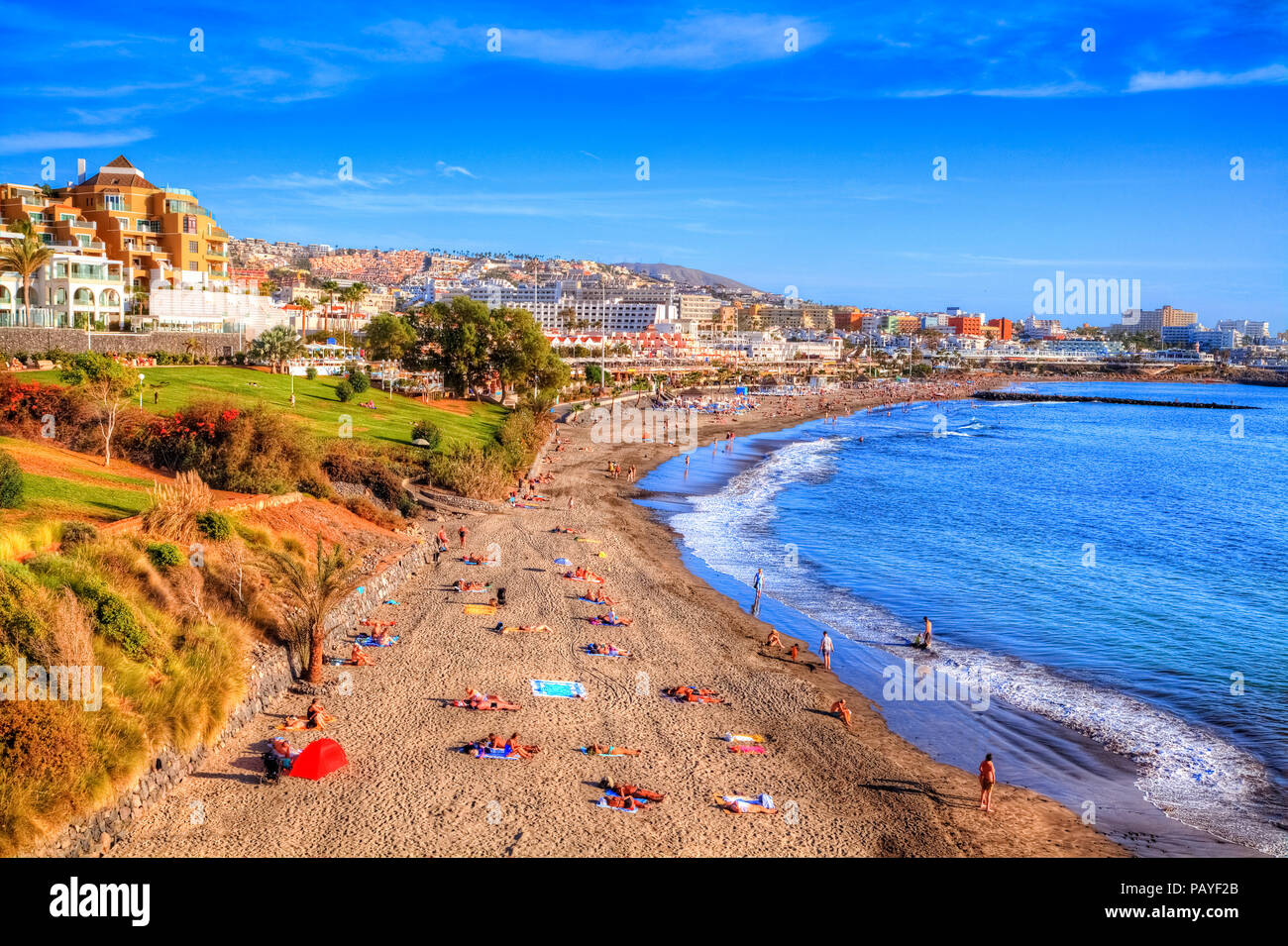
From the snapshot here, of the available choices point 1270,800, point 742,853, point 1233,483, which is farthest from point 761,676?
point 1233,483

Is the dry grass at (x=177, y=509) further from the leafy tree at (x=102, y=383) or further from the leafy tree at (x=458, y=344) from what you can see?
the leafy tree at (x=458, y=344)

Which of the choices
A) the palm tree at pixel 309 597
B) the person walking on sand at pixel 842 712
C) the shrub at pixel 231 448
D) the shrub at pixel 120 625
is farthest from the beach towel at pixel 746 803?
the shrub at pixel 231 448

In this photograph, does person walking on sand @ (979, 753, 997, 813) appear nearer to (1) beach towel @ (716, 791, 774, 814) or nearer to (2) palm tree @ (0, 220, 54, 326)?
(1) beach towel @ (716, 791, 774, 814)

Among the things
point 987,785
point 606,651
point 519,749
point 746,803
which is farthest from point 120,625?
point 987,785

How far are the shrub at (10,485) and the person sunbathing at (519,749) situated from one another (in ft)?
37.0

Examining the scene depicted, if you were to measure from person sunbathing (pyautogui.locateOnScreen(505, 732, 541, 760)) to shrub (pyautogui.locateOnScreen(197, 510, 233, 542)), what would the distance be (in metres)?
8.43

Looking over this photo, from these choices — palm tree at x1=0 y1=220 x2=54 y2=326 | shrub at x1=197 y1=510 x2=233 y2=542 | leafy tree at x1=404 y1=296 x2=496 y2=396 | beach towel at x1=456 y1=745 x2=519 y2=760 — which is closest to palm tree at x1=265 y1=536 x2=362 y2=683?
shrub at x1=197 y1=510 x2=233 y2=542

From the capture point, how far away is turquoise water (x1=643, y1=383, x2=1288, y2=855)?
16578 mm

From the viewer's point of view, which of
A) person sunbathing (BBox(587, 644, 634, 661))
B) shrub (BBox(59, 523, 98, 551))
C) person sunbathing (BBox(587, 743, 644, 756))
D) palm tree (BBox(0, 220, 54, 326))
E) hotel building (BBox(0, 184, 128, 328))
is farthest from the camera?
hotel building (BBox(0, 184, 128, 328))

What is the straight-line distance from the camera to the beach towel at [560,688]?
1662cm

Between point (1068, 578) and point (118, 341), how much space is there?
42.6m

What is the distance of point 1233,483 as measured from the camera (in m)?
56.3
